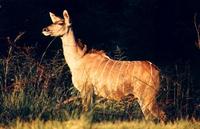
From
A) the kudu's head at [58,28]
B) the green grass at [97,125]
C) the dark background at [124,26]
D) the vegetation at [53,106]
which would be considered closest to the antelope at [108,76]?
the kudu's head at [58,28]

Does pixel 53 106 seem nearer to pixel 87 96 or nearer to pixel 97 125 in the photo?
pixel 87 96

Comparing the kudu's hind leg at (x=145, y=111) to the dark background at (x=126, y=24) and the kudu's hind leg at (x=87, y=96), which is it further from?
the dark background at (x=126, y=24)

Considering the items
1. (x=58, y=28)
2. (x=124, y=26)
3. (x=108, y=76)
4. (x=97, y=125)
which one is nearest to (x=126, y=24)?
(x=124, y=26)

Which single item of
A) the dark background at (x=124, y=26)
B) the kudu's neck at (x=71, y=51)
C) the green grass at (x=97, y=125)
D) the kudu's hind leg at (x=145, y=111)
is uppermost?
the dark background at (x=124, y=26)

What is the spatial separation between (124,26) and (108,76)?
19.3ft

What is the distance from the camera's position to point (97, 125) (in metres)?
9.50

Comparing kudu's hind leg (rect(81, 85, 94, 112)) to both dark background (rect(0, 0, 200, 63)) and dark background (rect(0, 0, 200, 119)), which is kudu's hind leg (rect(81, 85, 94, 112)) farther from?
dark background (rect(0, 0, 200, 63))

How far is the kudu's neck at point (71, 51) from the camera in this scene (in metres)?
12.9

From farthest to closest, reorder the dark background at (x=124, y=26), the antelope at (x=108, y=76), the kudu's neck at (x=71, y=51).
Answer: the dark background at (x=124, y=26), the kudu's neck at (x=71, y=51), the antelope at (x=108, y=76)

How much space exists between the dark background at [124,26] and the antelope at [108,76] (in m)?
Answer: 3.72

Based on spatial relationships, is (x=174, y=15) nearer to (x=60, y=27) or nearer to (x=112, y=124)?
(x=60, y=27)

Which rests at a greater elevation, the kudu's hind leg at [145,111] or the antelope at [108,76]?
the antelope at [108,76]

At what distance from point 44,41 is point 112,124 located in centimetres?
778

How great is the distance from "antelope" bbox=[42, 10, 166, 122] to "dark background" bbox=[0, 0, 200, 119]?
12.2 ft
